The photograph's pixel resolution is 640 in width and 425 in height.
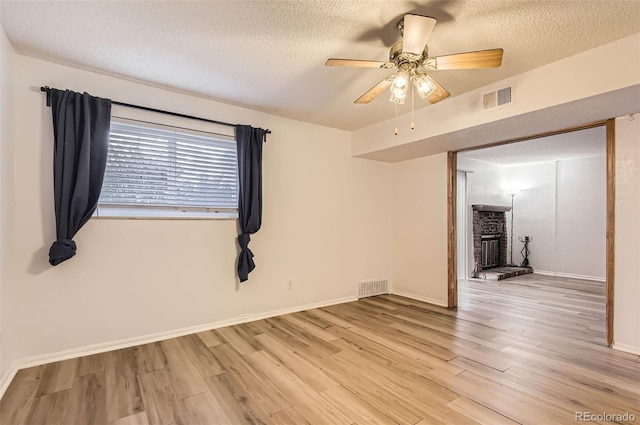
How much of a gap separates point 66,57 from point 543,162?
8.22 metres

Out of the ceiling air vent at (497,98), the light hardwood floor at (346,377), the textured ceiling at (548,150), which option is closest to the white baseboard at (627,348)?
the light hardwood floor at (346,377)

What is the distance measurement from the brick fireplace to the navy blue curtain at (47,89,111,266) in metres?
6.38

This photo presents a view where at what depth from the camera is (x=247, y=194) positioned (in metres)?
3.40

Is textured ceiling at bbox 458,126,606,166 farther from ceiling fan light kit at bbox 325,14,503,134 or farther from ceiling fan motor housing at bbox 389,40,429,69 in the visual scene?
ceiling fan motor housing at bbox 389,40,429,69

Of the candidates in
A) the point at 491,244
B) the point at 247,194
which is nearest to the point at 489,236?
the point at 491,244

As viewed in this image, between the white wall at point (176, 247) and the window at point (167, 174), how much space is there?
161 millimetres

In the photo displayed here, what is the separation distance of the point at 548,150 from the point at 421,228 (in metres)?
3.22

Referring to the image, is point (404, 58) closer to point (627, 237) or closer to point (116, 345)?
point (627, 237)

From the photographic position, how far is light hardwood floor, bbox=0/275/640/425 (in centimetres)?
187

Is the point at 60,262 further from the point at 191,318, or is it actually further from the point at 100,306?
Answer: the point at 191,318

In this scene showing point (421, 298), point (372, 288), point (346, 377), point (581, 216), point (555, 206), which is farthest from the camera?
point (555, 206)

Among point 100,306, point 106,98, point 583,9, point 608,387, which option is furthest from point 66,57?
point 608,387

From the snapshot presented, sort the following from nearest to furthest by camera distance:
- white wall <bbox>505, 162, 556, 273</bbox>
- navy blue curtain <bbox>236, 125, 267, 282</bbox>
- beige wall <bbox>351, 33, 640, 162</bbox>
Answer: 1. beige wall <bbox>351, 33, 640, 162</bbox>
2. navy blue curtain <bbox>236, 125, 267, 282</bbox>
3. white wall <bbox>505, 162, 556, 273</bbox>

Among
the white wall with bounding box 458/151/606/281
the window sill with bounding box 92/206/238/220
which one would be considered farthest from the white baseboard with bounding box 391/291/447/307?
the window sill with bounding box 92/206/238/220
